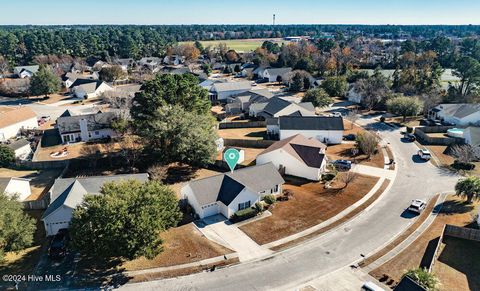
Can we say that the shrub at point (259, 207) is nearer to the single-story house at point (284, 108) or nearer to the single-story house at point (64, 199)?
the single-story house at point (64, 199)

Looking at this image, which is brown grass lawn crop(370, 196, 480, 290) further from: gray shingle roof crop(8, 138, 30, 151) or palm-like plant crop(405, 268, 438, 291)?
gray shingle roof crop(8, 138, 30, 151)

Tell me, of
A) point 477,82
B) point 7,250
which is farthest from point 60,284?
point 477,82

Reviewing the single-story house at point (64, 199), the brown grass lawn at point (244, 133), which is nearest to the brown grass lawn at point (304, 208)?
the single-story house at point (64, 199)

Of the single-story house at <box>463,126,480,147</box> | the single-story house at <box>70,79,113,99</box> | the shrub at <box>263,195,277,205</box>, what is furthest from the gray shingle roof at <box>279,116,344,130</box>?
the single-story house at <box>70,79,113,99</box>

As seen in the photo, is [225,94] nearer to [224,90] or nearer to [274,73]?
[224,90]

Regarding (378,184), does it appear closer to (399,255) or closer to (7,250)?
(399,255)

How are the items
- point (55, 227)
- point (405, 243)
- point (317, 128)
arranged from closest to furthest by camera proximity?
1. point (405, 243)
2. point (55, 227)
3. point (317, 128)

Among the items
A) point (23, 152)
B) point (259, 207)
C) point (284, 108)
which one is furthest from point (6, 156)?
point (284, 108)
